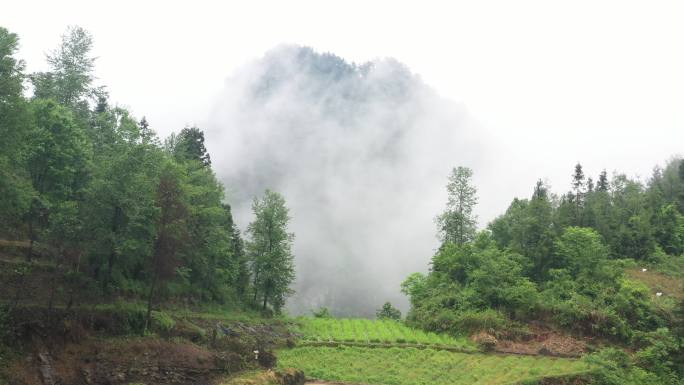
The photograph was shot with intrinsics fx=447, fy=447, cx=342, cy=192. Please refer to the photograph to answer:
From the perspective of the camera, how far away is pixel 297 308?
378 feet

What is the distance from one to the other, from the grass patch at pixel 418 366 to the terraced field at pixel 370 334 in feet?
7.91

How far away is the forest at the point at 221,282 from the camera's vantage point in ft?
74.0

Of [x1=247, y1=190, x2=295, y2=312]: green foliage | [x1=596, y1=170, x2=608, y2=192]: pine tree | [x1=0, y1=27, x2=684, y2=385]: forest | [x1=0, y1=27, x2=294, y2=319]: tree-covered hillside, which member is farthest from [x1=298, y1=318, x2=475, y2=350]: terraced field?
[x1=596, y1=170, x2=608, y2=192]: pine tree

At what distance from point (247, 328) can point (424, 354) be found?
48.0ft

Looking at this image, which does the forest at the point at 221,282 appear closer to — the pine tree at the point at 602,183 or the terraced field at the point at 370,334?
the terraced field at the point at 370,334

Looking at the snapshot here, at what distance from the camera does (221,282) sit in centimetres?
4484

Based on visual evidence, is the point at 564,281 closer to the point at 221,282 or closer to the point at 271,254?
the point at 271,254

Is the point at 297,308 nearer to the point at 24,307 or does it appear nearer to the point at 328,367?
the point at 328,367

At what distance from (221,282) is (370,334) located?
1569 centimetres

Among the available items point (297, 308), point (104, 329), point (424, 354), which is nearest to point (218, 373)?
point (104, 329)

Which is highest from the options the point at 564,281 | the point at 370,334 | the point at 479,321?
the point at 564,281

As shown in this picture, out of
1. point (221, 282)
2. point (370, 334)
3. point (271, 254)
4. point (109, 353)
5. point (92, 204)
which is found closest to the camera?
point (109, 353)

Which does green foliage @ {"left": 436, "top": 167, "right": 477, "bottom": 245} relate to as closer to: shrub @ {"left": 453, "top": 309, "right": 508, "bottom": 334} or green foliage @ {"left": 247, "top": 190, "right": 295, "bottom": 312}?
shrub @ {"left": 453, "top": 309, "right": 508, "bottom": 334}

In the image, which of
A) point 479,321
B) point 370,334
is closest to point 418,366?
point 370,334
